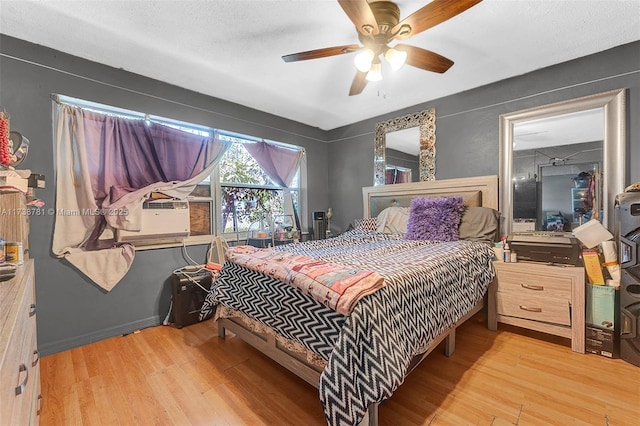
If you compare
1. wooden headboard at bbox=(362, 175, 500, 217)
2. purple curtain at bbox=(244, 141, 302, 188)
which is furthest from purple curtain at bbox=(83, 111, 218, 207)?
wooden headboard at bbox=(362, 175, 500, 217)

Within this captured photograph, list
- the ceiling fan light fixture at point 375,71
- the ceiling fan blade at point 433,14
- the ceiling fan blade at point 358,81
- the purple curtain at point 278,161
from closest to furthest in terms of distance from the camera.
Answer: the ceiling fan blade at point 433,14 → the ceiling fan light fixture at point 375,71 → the ceiling fan blade at point 358,81 → the purple curtain at point 278,161

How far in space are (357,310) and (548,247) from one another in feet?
6.60

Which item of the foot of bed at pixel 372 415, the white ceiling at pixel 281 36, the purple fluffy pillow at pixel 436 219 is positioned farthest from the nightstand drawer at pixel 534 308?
the white ceiling at pixel 281 36

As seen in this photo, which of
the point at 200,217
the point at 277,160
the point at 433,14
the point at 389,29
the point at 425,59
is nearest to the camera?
the point at 433,14

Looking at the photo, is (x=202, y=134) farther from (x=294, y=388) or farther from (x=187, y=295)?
(x=294, y=388)

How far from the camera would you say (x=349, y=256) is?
2.10m

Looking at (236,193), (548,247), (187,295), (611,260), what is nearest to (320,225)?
(236,193)

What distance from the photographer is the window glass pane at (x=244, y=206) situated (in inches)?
133

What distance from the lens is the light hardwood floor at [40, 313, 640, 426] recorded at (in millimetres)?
1463

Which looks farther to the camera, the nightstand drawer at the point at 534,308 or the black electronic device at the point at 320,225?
the black electronic device at the point at 320,225

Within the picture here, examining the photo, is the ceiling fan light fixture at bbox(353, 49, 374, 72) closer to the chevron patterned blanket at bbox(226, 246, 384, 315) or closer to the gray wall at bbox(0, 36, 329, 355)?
the chevron patterned blanket at bbox(226, 246, 384, 315)

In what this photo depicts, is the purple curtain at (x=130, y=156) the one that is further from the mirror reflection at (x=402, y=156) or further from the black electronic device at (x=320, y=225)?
the mirror reflection at (x=402, y=156)

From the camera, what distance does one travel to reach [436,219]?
9.16 feet

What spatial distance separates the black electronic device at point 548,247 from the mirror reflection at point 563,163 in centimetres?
24
